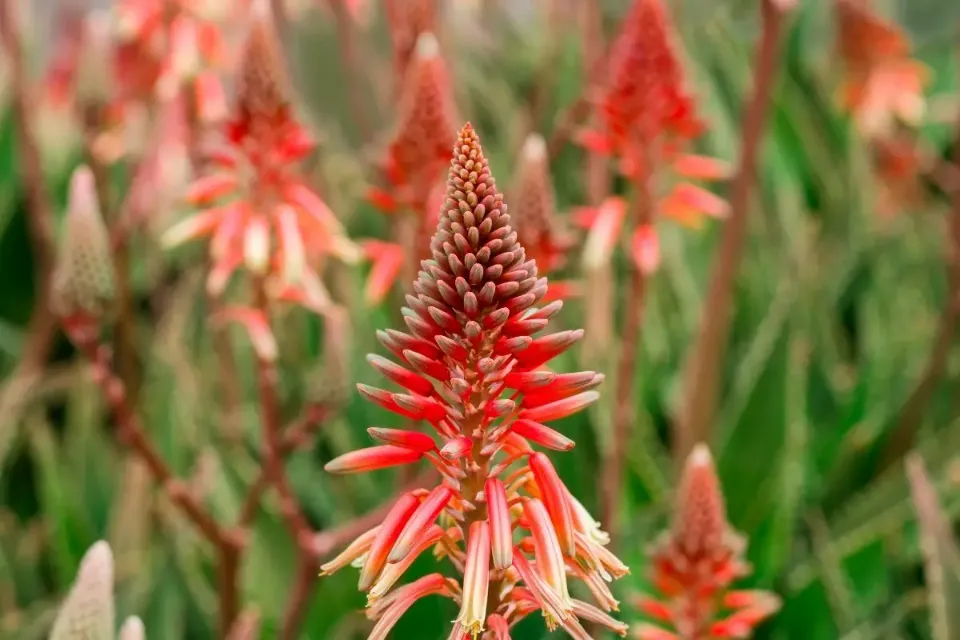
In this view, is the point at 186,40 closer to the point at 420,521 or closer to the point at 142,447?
the point at 142,447

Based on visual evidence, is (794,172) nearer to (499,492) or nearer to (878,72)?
(878,72)

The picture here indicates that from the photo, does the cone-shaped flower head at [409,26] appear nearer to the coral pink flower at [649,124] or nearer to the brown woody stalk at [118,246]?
the coral pink flower at [649,124]

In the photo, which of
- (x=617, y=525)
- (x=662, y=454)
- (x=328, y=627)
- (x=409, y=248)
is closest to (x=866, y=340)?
(x=662, y=454)

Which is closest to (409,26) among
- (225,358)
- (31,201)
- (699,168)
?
(699,168)

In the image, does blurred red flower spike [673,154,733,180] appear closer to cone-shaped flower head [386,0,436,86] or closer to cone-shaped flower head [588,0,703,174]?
cone-shaped flower head [588,0,703,174]

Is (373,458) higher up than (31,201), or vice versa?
(31,201)

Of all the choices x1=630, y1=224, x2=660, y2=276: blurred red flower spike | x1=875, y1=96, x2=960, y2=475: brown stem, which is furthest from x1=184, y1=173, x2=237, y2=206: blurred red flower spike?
x1=875, y1=96, x2=960, y2=475: brown stem
